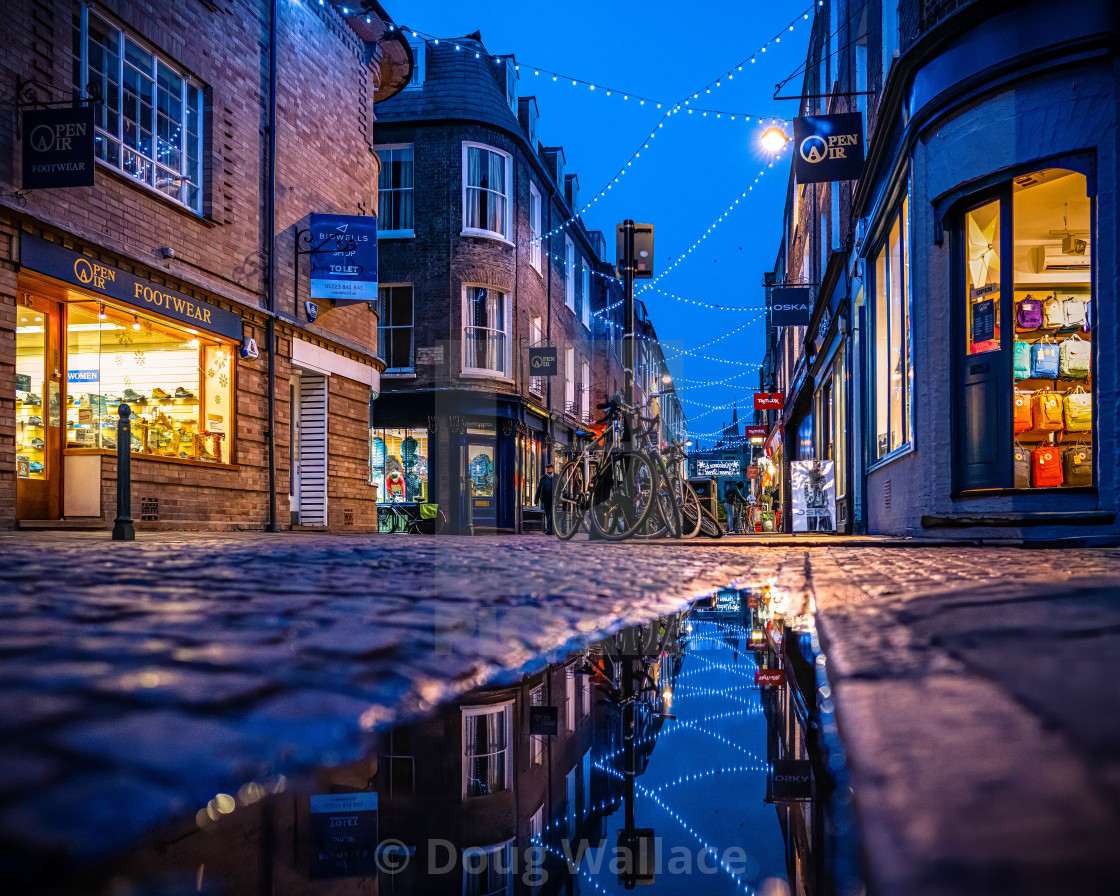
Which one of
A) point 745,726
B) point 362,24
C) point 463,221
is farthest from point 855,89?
point 745,726

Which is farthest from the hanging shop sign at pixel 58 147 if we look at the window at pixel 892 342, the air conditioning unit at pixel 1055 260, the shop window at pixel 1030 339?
the air conditioning unit at pixel 1055 260

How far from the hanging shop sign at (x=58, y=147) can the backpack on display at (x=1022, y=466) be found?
29.6 ft

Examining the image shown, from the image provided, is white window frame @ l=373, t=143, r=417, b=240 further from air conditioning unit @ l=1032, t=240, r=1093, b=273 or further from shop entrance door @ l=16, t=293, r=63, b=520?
air conditioning unit @ l=1032, t=240, r=1093, b=273

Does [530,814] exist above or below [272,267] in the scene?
below

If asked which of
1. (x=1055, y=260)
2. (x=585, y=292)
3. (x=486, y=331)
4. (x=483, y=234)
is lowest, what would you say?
(x=1055, y=260)

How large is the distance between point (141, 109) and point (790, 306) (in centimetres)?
1209

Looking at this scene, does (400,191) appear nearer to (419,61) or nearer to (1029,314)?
(419,61)

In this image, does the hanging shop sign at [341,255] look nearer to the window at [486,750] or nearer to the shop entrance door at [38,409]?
the shop entrance door at [38,409]

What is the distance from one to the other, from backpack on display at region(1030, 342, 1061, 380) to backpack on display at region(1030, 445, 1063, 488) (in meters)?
0.64

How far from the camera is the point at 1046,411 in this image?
25.8ft

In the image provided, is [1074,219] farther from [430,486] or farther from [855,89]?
[430,486]

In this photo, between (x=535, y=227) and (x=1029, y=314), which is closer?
(x=1029, y=314)

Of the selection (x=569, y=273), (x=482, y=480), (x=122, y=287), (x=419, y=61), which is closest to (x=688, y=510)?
(x=122, y=287)

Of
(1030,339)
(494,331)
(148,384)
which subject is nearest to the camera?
(1030,339)
